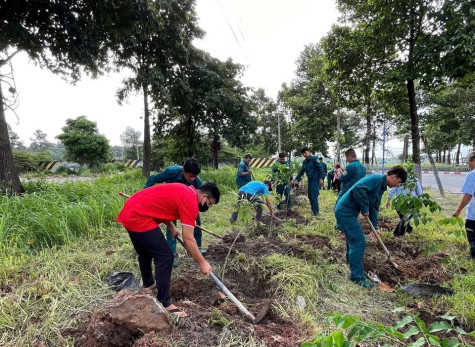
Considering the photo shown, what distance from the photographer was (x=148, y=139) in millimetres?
12117

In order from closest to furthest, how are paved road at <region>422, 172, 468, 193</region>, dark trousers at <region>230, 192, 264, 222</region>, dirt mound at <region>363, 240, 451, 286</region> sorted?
dirt mound at <region>363, 240, 451, 286</region>, dark trousers at <region>230, 192, 264, 222</region>, paved road at <region>422, 172, 468, 193</region>

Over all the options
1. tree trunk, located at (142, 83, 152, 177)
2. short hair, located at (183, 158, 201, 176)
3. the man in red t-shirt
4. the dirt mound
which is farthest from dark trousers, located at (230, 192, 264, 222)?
tree trunk, located at (142, 83, 152, 177)

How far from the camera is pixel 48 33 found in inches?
262

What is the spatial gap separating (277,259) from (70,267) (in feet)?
8.01

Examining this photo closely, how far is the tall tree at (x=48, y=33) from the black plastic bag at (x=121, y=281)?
4.44 m

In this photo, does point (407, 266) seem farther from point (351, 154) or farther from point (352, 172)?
point (351, 154)

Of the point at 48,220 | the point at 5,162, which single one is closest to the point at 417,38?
the point at 48,220

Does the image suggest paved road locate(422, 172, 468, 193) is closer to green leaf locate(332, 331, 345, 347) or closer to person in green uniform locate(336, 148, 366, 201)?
person in green uniform locate(336, 148, 366, 201)

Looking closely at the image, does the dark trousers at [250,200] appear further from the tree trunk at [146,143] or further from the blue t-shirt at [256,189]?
the tree trunk at [146,143]

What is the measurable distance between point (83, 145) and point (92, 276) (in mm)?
23741

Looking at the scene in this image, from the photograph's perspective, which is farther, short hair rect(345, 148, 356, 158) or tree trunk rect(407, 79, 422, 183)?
tree trunk rect(407, 79, 422, 183)

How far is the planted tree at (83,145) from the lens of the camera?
23.6 m

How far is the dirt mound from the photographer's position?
3.45 m

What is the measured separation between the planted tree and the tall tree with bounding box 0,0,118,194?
60.4ft
